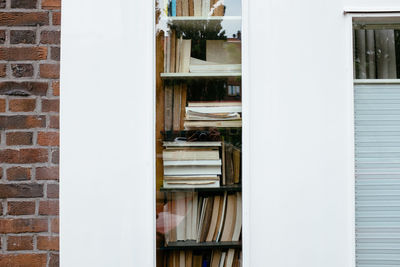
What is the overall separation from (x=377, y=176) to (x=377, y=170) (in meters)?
0.03

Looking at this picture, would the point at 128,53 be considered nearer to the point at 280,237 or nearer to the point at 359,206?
the point at 280,237

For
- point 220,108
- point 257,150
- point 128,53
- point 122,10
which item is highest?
point 122,10

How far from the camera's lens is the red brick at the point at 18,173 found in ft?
4.95

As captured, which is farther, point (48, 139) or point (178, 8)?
point (178, 8)

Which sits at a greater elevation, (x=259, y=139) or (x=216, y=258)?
(x=259, y=139)

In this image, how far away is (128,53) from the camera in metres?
1.48

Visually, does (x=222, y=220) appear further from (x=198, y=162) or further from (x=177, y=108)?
(x=177, y=108)

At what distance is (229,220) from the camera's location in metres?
1.60

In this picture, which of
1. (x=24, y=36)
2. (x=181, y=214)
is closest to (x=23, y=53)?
(x=24, y=36)

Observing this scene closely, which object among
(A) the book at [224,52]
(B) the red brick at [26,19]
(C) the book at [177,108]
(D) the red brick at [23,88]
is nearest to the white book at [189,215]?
(C) the book at [177,108]

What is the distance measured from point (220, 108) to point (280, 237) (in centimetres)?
66

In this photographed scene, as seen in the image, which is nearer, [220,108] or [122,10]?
[122,10]

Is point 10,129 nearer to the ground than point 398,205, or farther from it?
farther from it

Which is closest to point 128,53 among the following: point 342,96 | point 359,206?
point 342,96
